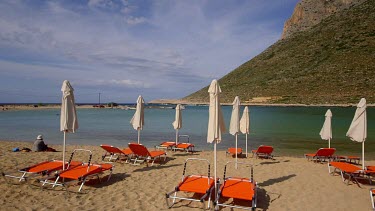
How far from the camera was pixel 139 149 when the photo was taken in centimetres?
895

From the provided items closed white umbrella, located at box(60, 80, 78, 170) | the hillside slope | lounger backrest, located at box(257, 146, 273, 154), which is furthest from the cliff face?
closed white umbrella, located at box(60, 80, 78, 170)

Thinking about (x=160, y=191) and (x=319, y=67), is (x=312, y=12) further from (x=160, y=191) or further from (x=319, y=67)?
(x=160, y=191)

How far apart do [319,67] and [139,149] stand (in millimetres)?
56373

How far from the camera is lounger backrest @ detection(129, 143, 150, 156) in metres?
8.86

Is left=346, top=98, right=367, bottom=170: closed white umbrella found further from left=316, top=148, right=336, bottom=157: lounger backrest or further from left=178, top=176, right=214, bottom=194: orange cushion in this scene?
left=178, top=176, right=214, bottom=194: orange cushion

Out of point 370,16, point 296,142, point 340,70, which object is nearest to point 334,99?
point 340,70

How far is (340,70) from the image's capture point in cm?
5269

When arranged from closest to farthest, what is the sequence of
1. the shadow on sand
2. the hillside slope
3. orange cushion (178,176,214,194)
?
orange cushion (178,176,214,194) → the shadow on sand → the hillside slope

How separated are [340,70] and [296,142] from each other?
43365mm

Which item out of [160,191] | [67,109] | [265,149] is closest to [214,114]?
[160,191]

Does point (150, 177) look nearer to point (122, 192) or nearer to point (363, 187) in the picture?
point (122, 192)

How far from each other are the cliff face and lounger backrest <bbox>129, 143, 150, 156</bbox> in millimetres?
82975

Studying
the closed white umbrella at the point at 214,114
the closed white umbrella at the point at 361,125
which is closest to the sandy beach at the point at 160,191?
the closed white umbrella at the point at 361,125

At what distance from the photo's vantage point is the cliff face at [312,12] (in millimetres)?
84750
